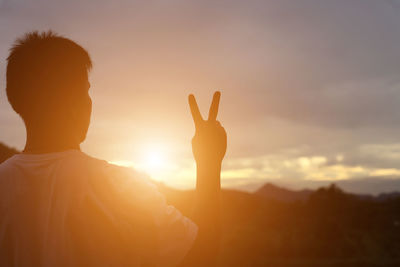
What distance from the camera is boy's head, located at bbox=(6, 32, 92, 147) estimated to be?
6.70 ft

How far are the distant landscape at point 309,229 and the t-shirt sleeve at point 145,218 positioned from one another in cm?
2596

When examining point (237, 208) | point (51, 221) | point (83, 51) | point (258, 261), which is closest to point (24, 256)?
point (51, 221)

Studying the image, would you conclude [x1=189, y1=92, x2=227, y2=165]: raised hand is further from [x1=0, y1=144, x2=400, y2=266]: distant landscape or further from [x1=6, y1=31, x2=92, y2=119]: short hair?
[x1=0, y1=144, x2=400, y2=266]: distant landscape

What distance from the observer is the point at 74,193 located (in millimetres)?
1866

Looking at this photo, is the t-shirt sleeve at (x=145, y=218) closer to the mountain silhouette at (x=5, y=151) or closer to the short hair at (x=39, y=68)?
the short hair at (x=39, y=68)

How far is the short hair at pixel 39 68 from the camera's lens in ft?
6.77

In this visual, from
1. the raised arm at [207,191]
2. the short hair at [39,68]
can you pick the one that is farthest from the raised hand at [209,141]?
the short hair at [39,68]

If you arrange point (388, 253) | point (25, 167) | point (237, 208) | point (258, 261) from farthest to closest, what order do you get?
point (237, 208) → point (388, 253) → point (258, 261) → point (25, 167)

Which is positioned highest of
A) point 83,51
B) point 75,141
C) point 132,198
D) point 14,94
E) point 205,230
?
point 83,51

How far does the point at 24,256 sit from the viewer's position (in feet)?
6.15

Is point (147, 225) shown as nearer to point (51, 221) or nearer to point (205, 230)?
point (205, 230)

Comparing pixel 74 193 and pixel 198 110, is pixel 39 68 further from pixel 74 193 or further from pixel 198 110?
pixel 198 110

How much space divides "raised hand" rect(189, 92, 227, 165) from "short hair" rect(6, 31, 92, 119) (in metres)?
0.78

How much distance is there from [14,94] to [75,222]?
0.87 metres
